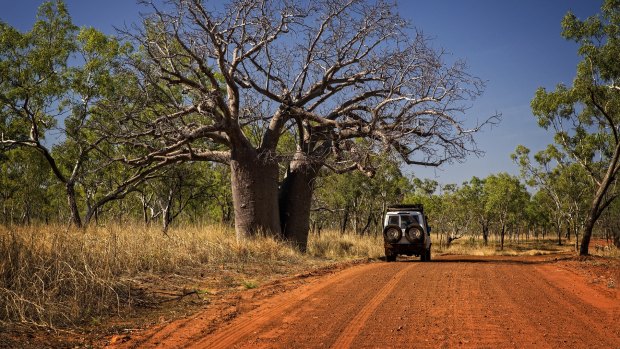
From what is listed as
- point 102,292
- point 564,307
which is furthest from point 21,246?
point 564,307

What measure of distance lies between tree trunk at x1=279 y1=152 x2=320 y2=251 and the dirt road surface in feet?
22.8

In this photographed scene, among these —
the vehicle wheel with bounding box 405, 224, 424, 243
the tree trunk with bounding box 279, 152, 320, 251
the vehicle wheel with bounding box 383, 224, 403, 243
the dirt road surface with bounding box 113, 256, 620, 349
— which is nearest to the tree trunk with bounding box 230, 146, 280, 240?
the tree trunk with bounding box 279, 152, 320, 251

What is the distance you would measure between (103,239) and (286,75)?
8667 millimetres

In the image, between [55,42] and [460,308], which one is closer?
[460,308]

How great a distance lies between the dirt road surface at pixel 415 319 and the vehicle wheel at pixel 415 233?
6.79 m

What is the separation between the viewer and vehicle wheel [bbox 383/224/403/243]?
15219 mm

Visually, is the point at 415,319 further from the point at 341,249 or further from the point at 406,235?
the point at 341,249

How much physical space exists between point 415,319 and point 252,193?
8825mm

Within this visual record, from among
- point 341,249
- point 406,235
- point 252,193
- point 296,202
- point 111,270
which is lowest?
point 341,249

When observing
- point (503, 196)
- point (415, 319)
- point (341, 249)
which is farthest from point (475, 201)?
point (415, 319)

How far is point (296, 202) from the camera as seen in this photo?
1543 centimetres

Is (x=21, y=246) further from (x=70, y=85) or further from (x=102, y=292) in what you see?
(x=70, y=85)

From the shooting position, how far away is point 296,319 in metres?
5.62

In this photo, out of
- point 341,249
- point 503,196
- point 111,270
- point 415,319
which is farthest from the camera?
point 503,196
